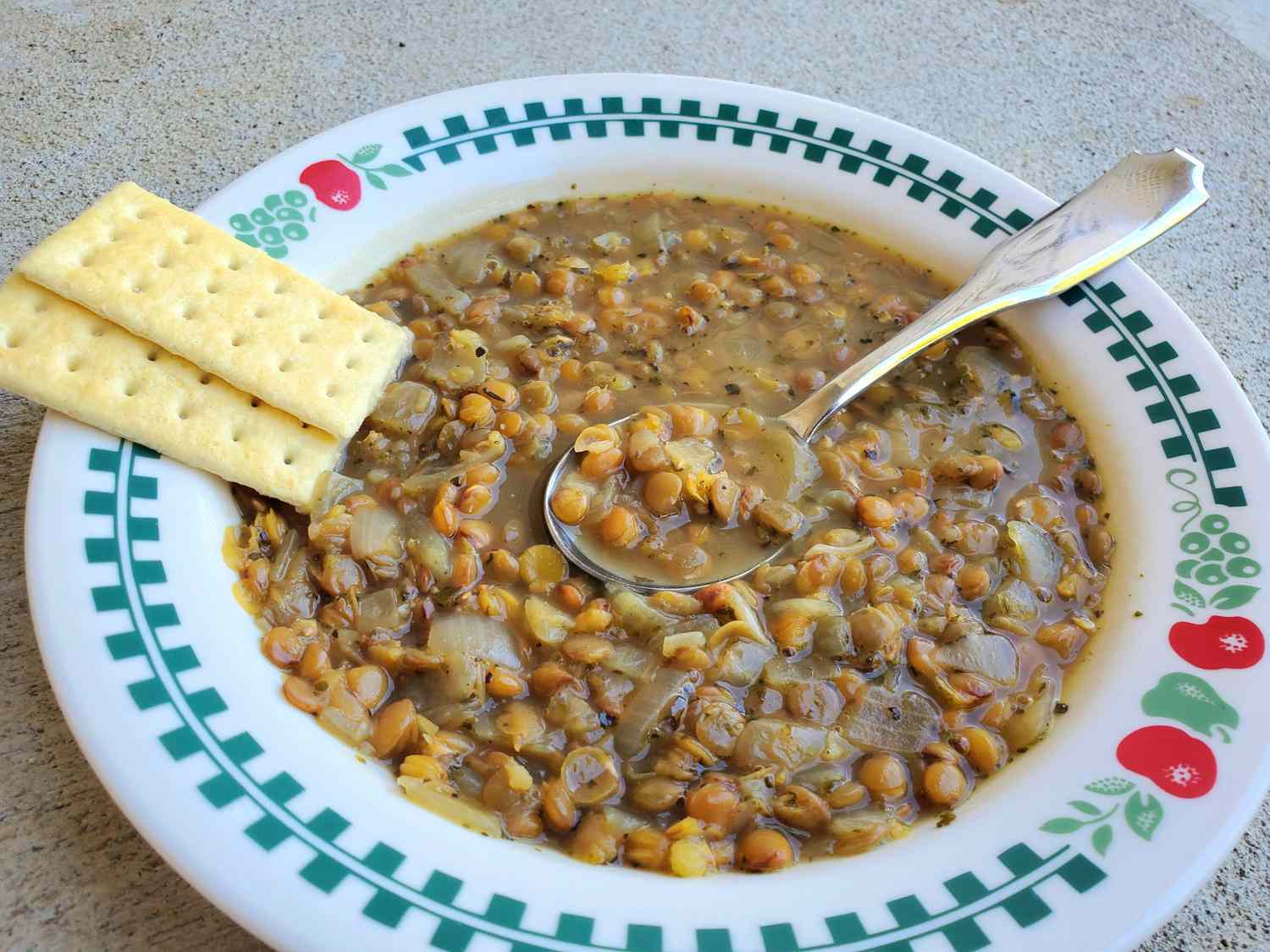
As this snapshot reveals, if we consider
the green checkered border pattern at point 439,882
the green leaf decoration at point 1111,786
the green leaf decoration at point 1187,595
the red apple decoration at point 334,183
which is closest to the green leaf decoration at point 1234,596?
the green leaf decoration at point 1187,595

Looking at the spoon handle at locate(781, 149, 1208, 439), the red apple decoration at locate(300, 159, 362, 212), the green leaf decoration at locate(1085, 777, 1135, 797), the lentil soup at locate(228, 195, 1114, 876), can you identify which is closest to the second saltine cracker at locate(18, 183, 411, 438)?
the lentil soup at locate(228, 195, 1114, 876)

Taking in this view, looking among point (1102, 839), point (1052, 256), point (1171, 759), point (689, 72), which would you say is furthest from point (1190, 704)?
point (689, 72)

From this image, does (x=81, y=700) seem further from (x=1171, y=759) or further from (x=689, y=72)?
(x=689, y=72)

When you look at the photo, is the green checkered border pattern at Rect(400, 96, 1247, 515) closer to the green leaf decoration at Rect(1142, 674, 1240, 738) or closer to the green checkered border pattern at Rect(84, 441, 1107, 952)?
the green leaf decoration at Rect(1142, 674, 1240, 738)

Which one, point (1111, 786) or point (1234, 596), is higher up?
point (1234, 596)

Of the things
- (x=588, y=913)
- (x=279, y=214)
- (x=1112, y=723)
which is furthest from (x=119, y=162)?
(x=1112, y=723)

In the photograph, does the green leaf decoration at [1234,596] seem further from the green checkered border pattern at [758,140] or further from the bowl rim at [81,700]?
the green checkered border pattern at [758,140]

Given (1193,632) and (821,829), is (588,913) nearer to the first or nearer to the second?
(821,829)
